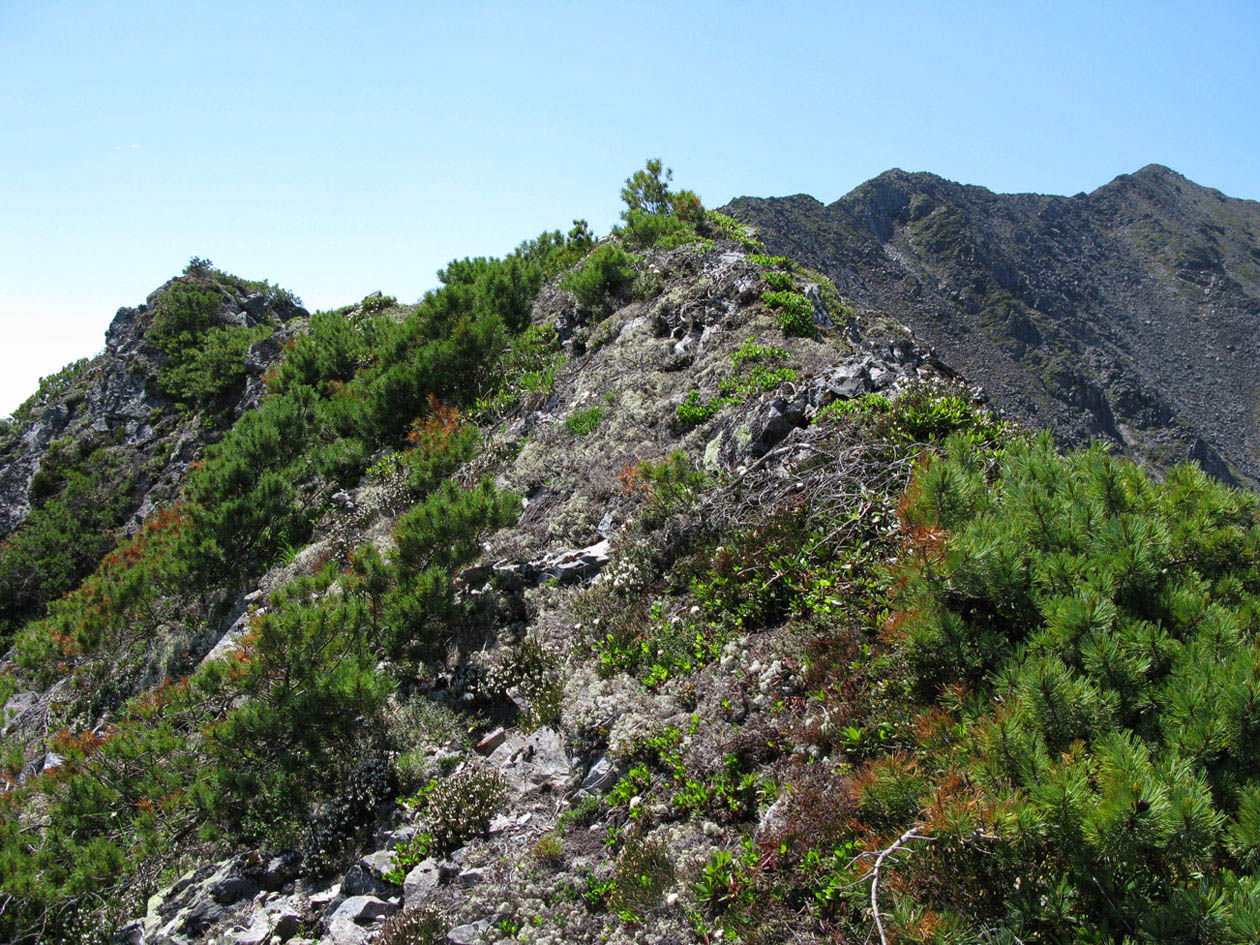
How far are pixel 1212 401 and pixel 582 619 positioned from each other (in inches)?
3579

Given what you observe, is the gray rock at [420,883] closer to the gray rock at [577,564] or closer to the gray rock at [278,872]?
the gray rock at [278,872]

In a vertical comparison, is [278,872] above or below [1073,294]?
below

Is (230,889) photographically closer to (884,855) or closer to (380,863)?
(380,863)

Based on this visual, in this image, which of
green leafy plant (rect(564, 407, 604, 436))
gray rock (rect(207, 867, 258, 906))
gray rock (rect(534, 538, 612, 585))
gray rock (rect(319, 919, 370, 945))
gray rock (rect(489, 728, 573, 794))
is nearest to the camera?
gray rock (rect(319, 919, 370, 945))

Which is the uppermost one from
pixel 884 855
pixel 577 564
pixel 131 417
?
pixel 131 417

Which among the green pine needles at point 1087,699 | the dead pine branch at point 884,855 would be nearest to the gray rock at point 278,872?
the dead pine branch at point 884,855

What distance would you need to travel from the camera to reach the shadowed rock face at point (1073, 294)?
60.7 metres

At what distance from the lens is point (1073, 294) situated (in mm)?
84000

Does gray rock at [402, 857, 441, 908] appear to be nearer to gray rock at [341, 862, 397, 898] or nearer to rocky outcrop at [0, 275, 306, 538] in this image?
gray rock at [341, 862, 397, 898]

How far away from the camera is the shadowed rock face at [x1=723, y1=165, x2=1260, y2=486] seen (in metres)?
60.7

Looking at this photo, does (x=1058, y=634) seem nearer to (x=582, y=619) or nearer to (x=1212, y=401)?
(x=582, y=619)

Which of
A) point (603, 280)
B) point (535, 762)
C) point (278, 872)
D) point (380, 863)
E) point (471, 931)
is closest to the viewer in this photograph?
point (471, 931)

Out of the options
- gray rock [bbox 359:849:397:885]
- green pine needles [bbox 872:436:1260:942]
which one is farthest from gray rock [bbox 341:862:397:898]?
green pine needles [bbox 872:436:1260:942]

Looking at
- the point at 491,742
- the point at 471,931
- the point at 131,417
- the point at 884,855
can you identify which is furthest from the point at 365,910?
the point at 131,417
